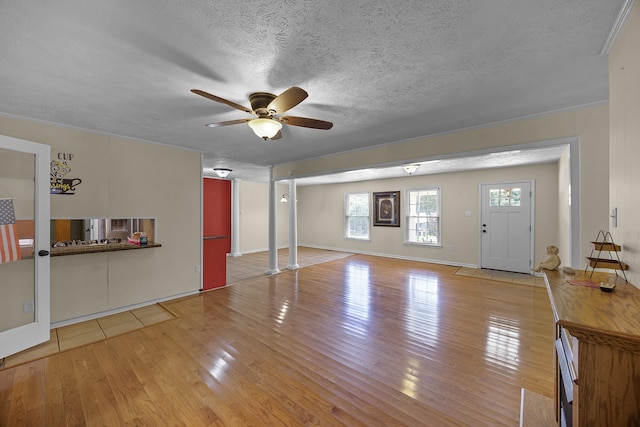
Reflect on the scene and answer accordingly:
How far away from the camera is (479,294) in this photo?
4.24 m

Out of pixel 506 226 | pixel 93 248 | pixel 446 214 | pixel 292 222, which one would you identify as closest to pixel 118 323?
pixel 93 248

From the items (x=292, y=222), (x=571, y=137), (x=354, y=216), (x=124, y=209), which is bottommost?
(x=292, y=222)

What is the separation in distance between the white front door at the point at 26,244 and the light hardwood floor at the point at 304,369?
56cm

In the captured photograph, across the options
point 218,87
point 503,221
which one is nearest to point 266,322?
point 218,87

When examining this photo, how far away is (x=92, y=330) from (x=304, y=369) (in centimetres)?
265

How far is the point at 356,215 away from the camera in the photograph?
8.32 metres

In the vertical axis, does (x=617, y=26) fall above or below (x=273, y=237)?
above

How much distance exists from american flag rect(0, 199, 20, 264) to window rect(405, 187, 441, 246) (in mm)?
7179

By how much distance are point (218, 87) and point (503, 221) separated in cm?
628

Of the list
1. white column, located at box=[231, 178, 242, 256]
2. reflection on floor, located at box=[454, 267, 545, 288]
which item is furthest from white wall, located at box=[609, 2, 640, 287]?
white column, located at box=[231, 178, 242, 256]

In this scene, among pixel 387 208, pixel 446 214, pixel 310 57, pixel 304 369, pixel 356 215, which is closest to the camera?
pixel 310 57

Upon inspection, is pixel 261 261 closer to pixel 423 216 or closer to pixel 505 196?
pixel 423 216

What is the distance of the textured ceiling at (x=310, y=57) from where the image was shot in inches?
53.0

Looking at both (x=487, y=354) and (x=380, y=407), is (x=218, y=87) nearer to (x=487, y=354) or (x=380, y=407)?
(x=380, y=407)
